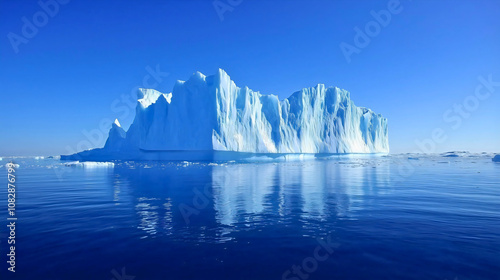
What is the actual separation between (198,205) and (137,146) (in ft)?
124

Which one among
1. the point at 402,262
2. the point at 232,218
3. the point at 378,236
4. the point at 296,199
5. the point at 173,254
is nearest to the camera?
the point at 402,262

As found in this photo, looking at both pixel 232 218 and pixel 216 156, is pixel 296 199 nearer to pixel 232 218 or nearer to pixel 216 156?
pixel 232 218

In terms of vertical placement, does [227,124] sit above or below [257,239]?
above

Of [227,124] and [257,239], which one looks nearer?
[257,239]

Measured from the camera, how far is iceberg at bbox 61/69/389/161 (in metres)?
37.5

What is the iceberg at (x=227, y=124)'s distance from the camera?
3747 centimetres

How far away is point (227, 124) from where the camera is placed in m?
37.5

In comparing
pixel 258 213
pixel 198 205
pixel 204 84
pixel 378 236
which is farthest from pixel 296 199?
pixel 204 84

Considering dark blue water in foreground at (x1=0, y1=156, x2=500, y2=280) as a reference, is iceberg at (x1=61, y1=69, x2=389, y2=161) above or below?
above

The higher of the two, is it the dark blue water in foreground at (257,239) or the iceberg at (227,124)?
the iceberg at (227,124)

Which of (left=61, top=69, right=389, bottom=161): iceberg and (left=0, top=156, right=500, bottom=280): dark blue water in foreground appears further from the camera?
(left=61, top=69, right=389, bottom=161): iceberg

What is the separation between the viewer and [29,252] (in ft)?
15.9

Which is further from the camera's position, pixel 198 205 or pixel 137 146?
pixel 137 146

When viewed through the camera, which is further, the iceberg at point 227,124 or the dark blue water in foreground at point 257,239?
the iceberg at point 227,124
